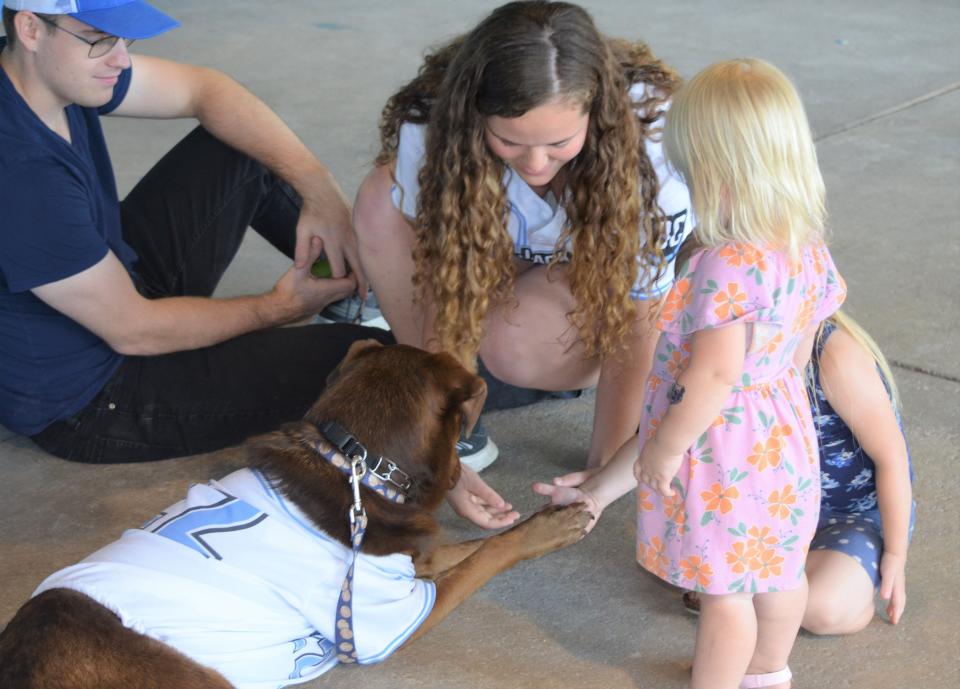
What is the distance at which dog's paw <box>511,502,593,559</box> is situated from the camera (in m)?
2.75

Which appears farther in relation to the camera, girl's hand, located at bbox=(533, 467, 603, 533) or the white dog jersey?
girl's hand, located at bbox=(533, 467, 603, 533)

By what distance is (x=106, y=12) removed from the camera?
8.95 feet

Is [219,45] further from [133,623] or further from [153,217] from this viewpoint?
[133,623]

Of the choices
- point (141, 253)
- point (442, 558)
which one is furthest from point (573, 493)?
point (141, 253)

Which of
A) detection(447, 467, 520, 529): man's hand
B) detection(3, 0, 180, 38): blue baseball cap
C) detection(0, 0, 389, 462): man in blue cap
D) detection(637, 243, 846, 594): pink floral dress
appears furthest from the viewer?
detection(447, 467, 520, 529): man's hand

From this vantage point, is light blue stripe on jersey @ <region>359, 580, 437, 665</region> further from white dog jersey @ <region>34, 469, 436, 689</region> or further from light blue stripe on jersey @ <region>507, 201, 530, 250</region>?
light blue stripe on jersey @ <region>507, 201, 530, 250</region>

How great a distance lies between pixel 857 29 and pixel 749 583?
6482mm

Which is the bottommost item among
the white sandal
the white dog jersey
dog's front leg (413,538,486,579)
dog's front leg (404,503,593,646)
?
dog's front leg (413,538,486,579)

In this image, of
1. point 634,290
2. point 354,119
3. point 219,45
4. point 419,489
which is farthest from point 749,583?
point 219,45

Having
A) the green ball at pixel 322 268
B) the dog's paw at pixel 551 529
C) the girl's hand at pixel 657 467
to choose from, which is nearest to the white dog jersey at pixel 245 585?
the dog's paw at pixel 551 529

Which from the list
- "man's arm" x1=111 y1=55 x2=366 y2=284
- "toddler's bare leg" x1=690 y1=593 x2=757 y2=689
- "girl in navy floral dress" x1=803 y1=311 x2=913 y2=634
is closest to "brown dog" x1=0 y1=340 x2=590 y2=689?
"toddler's bare leg" x1=690 y1=593 x2=757 y2=689

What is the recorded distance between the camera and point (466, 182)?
2.59 m

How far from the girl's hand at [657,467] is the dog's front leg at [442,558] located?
631 millimetres

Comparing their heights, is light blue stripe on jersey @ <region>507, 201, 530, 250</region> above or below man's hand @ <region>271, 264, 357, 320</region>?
above
